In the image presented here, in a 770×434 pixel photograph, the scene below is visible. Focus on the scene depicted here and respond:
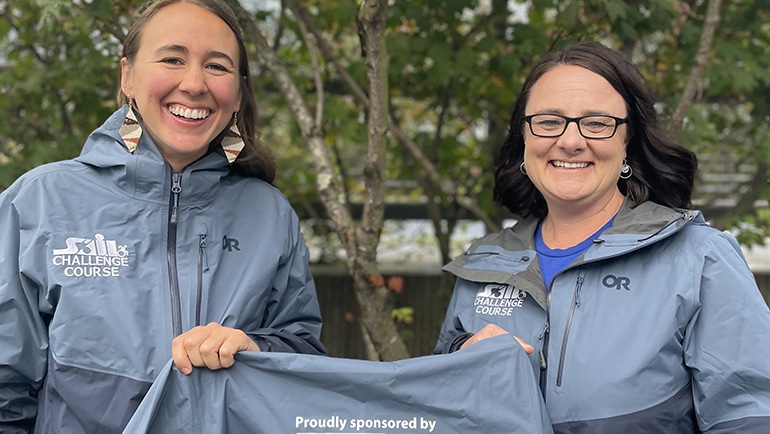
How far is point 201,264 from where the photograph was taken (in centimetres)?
246

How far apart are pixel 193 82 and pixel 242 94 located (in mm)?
297

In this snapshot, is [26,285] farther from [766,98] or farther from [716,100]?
[716,100]

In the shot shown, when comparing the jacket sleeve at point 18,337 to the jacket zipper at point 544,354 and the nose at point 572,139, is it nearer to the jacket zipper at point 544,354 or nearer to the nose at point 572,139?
the jacket zipper at point 544,354

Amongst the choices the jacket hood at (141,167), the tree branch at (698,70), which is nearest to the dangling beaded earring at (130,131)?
the jacket hood at (141,167)

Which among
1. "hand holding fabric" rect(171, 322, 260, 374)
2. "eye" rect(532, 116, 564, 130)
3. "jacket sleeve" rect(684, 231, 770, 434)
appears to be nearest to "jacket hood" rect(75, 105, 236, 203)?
"hand holding fabric" rect(171, 322, 260, 374)

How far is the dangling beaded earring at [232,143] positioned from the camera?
2668mm

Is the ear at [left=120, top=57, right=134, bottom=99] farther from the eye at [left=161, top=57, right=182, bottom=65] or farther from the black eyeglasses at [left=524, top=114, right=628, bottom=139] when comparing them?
the black eyeglasses at [left=524, top=114, right=628, bottom=139]

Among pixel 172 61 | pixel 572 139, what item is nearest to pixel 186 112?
pixel 172 61

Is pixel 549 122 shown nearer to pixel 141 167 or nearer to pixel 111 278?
pixel 141 167

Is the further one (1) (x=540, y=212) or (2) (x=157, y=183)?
(1) (x=540, y=212)

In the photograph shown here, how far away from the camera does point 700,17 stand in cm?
447

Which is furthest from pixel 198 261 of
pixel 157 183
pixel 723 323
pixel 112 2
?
pixel 112 2

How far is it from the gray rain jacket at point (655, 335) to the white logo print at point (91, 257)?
3.86 feet

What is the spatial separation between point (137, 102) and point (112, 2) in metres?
1.28
